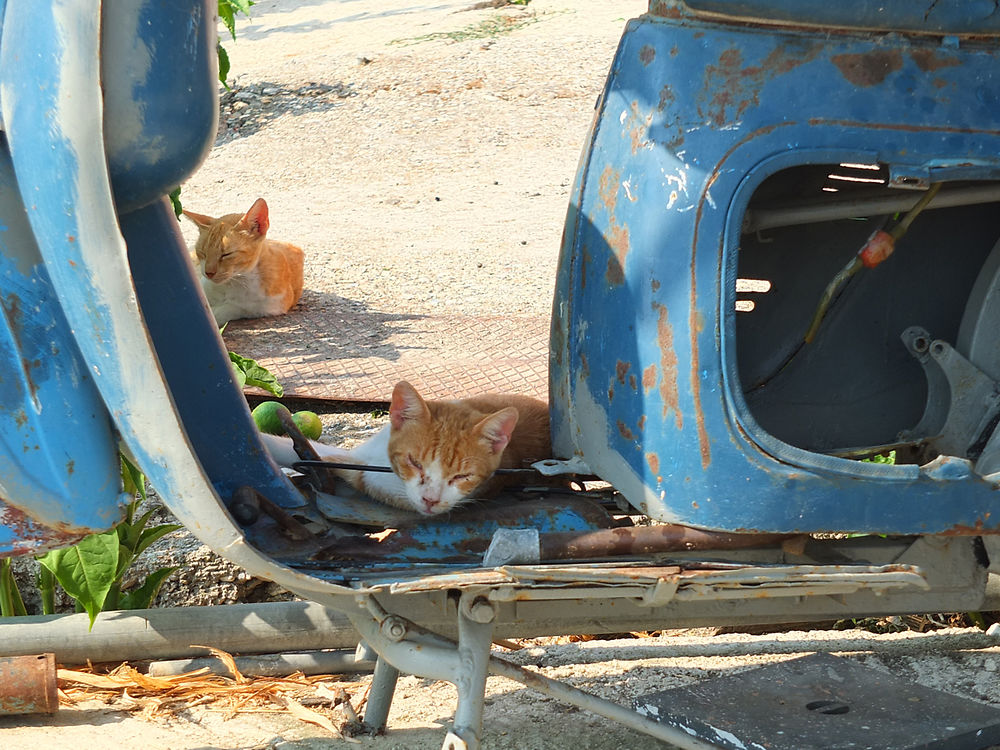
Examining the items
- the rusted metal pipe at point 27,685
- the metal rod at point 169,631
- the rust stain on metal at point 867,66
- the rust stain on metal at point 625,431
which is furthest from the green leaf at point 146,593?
the rust stain on metal at point 867,66

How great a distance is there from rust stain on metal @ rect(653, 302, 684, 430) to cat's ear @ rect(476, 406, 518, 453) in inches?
22.7

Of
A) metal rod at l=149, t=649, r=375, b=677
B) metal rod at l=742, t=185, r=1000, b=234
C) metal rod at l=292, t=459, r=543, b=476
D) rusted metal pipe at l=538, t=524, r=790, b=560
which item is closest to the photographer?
rusted metal pipe at l=538, t=524, r=790, b=560

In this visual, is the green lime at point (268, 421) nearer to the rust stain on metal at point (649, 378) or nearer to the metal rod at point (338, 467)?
the metal rod at point (338, 467)

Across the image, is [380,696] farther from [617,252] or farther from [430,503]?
[617,252]

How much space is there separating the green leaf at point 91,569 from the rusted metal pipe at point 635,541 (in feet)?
3.50

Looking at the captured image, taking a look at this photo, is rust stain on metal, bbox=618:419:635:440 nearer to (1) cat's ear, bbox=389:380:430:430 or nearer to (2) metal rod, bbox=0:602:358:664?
(1) cat's ear, bbox=389:380:430:430

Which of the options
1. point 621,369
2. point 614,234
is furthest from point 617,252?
point 621,369

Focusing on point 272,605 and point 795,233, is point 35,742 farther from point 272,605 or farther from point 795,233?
point 795,233

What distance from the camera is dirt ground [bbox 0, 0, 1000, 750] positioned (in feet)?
8.12

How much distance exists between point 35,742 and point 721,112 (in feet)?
6.00

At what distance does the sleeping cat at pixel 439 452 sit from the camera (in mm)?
2297

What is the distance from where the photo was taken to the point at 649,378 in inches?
69.6

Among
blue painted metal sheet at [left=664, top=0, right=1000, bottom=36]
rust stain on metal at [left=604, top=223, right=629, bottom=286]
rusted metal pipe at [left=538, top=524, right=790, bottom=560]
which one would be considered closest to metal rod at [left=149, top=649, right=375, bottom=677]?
rusted metal pipe at [left=538, top=524, right=790, bottom=560]

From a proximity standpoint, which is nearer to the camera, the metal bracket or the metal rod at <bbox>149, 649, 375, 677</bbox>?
the metal bracket
